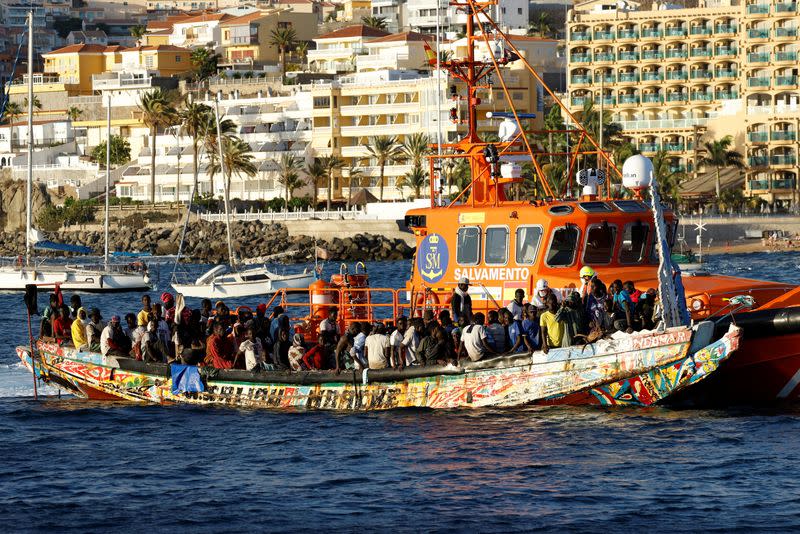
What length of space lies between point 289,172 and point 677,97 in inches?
1347

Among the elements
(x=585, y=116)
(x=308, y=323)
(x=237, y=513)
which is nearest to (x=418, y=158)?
(x=585, y=116)

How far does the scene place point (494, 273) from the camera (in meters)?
27.2

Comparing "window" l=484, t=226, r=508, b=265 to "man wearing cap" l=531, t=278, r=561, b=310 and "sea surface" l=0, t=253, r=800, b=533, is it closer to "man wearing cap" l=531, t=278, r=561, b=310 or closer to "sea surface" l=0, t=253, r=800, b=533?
"man wearing cap" l=531, t=278, r=561, b=310

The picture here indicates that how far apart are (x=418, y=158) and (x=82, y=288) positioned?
165 feet

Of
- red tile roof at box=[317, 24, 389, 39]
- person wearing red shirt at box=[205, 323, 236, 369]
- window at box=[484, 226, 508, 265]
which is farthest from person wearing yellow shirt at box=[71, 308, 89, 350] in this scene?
red tile roof at box=[317, 24, 389, 39]

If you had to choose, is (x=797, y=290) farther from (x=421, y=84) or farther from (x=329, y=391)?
(x=421, y=84)

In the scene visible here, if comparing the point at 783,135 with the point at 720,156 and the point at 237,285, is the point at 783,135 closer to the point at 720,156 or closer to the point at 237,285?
the point at 720,156

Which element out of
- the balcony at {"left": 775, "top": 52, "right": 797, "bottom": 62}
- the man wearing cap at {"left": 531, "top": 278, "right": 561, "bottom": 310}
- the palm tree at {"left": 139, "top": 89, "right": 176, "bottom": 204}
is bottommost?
the man wearing cap at {"left": 531, "top": 278, "right": 561, "bottom": 310}

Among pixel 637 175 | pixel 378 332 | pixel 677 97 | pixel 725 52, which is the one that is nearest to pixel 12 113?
pixel 677 97

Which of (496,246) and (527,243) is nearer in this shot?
(527,243)

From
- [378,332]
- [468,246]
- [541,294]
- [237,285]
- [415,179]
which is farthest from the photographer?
[415,179]

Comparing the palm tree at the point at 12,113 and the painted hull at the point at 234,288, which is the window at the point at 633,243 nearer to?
the painted hull at the point at 234,288

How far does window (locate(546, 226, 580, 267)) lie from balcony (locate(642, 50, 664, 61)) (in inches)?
4292

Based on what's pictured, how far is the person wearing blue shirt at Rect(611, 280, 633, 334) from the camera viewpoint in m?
24.0
